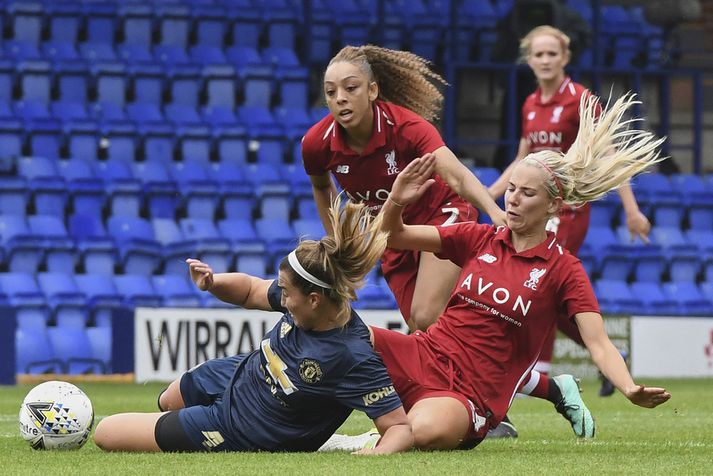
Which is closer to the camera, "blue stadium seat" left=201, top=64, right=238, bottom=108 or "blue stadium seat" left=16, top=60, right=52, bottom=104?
"blue stadium seat" left=16, top=60, right=52, bottom=104

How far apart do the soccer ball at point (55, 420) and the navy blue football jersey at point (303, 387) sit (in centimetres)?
67

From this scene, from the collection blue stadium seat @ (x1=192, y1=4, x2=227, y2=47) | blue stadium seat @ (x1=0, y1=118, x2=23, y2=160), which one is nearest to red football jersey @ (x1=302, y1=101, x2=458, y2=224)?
blue stadium seat @ (x1=0, y1=118, x2=23, y2=160)

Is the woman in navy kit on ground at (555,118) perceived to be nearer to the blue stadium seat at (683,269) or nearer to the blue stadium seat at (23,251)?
the blue stadium seat at (23,251)

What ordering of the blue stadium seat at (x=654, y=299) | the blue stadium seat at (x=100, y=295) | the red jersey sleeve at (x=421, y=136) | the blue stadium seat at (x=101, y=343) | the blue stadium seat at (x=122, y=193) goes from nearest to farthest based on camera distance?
1. the red jersey sleeve at (x=421, y=136)
2. the blue stadium seat at (x=101, y=343)
3. the blue stadium seat at (x=100, y=295)
4. the blue stadium seat at (x=122, y=193)
5. the blue stadium seat at (x=654, y=299)

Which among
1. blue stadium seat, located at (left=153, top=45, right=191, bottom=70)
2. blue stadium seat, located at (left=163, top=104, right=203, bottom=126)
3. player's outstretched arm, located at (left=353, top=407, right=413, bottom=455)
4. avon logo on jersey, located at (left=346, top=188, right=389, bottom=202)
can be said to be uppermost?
blue stadium seat, located at (left=153, top=45, right=191, bottom=70)

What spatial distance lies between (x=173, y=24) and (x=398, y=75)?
10367 millimetres

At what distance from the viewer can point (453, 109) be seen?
16688 millimetres

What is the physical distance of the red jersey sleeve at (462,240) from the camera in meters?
6.20

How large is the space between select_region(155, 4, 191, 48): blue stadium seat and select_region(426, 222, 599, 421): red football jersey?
11.6m

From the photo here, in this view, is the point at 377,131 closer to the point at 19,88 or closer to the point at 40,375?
the point at 40,375

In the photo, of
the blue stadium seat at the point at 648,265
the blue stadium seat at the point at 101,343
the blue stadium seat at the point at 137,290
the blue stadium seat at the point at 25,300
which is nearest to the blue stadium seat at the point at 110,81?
the blue stadium seat at the point at 137,290

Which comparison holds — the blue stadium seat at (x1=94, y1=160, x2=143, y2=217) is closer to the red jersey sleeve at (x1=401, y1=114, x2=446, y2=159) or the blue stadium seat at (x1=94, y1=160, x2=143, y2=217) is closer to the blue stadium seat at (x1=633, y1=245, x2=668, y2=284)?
the blue stadium seat at (x1=633, y1=245, x2=668, y2=284)

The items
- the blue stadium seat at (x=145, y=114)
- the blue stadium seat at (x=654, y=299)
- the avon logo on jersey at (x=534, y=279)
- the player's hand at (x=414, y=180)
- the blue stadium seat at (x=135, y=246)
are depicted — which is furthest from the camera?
the blue stadium seat at (x=145, y=114)

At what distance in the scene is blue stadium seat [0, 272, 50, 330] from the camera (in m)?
13.3
